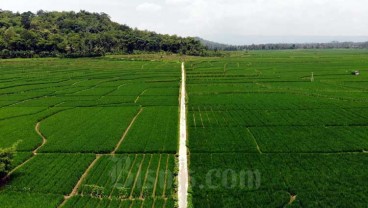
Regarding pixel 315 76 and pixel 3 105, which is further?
pixel 315 76

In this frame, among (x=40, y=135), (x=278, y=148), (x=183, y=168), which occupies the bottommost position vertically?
(x=183, y=168)

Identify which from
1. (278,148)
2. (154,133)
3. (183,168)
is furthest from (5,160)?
(278,148)

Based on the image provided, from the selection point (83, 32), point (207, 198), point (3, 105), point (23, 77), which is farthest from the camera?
point (83, 32)

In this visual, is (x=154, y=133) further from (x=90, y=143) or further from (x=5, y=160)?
(x=5, y=160)

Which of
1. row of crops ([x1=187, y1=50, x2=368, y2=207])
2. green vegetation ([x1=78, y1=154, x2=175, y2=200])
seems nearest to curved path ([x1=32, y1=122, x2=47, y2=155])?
green vegetation ([x1=78, y1=154, x2=175, y2=200])

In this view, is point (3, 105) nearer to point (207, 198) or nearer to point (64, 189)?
point (64, 189)

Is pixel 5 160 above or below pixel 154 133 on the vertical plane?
above

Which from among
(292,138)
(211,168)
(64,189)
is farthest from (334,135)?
(64,189)
